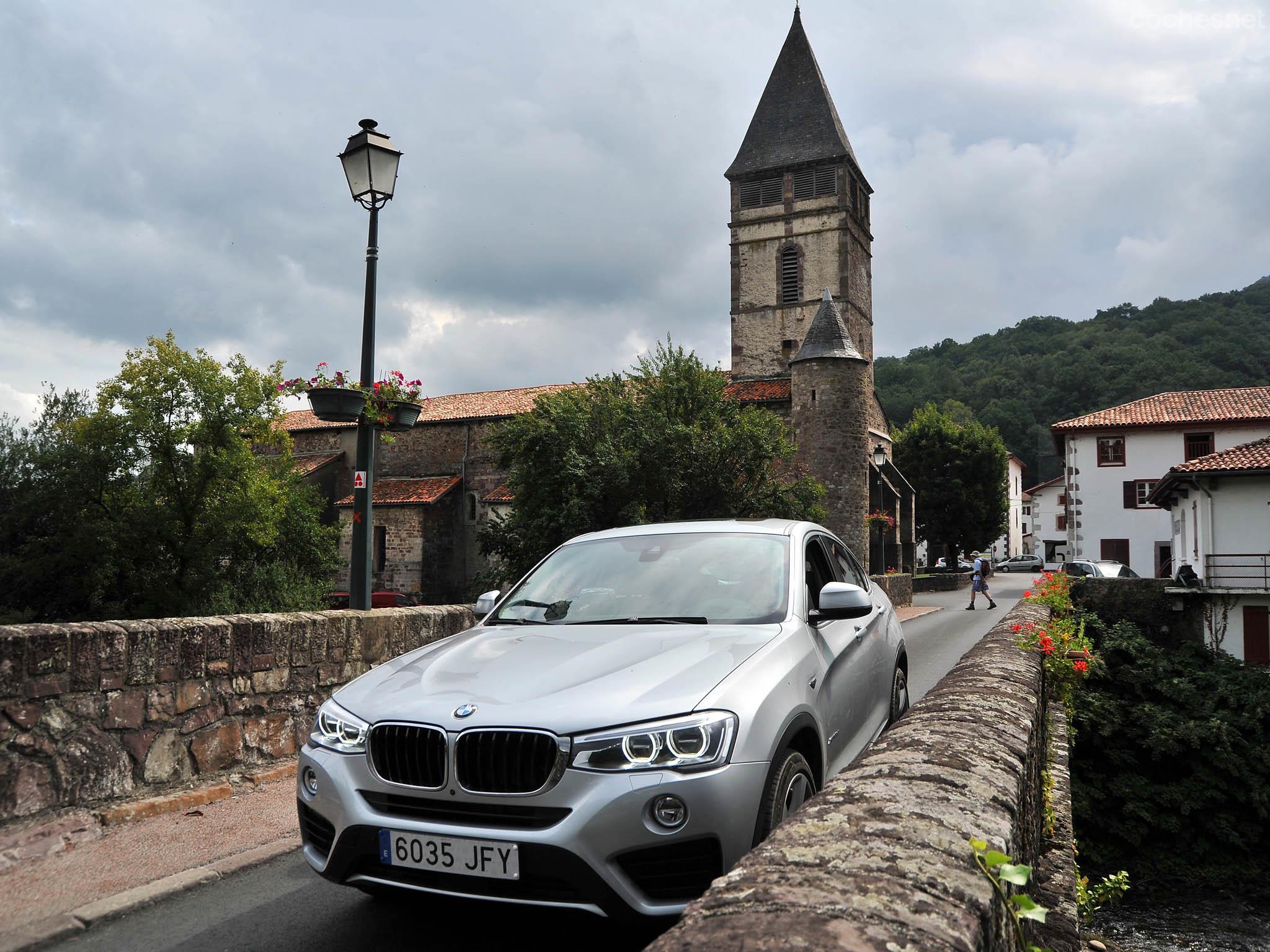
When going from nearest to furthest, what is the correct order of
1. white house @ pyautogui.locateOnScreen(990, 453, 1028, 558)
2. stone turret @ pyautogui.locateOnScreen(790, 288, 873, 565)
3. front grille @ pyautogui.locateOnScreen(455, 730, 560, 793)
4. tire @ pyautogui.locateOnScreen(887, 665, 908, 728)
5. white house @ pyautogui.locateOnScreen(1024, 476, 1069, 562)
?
1. front grille @ pyautogui.locateOnScreen(455, 730, 560, 793)
2. tire @ pyautogui.locateOnScreen(887, 665, 908, 728)
3. stone turret @ pyautogui.locateOnScreen(790, 288, 873, 565)
4. white house @ pyautogui.locateOnScreen(1024, 476, 1069, 562)
5. white house @ pyautogui.locateOnScreen(990, 453, 1028, 558)

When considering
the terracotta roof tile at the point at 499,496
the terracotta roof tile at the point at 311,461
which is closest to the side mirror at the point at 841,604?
the terracotta roof tile at the point at 499,496

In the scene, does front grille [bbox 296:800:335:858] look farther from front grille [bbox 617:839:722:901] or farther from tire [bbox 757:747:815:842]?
tire [bbox 757:747:815:842]

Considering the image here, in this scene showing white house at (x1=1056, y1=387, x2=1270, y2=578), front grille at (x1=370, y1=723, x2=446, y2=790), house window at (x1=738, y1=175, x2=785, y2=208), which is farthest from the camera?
house window at (x1=738, y1=175, x2=785, y2=208)

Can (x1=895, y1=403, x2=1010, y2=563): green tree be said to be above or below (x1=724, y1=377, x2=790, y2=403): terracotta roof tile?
below

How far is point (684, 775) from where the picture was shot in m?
2.67

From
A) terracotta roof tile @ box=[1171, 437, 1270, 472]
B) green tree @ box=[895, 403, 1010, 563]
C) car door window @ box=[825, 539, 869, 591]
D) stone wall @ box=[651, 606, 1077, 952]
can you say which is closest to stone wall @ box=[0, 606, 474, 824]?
car door window @ box=[825, 539, 869, 591]

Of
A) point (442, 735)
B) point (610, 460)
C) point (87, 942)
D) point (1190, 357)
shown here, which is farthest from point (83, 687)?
point (1190, 357)

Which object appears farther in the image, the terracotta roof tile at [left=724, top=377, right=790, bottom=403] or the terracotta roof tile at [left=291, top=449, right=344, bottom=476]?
the terracotta roof tile at [left=291, top=449, right=344, bottom=476]

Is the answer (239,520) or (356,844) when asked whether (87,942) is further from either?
(239,520)

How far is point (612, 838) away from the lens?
8.59ft

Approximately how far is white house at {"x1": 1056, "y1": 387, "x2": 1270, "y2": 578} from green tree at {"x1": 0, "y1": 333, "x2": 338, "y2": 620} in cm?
3526

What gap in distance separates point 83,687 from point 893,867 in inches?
186

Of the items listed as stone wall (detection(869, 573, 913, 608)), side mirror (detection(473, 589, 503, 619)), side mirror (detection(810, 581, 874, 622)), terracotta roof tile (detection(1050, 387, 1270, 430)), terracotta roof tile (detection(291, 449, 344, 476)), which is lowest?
stone wall (detection(869, 573, 913, 608))

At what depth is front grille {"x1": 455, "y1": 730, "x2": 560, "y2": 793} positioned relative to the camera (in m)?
2.72
